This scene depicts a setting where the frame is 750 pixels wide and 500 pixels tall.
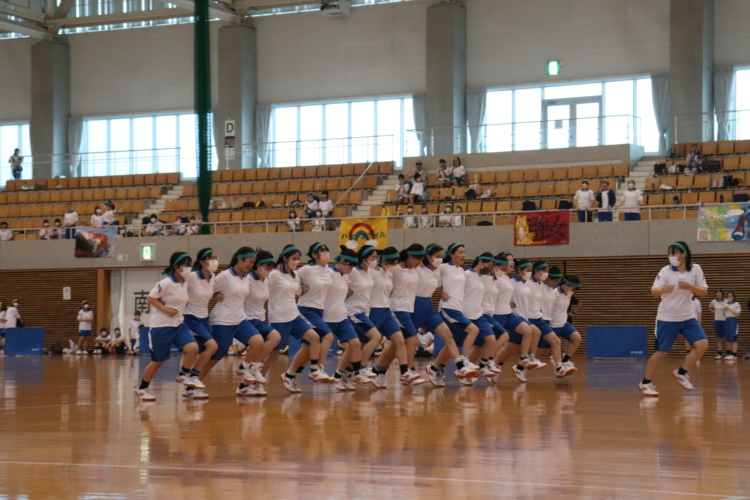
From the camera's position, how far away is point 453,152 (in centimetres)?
3341

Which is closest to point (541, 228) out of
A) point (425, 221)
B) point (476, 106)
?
point (425, 221)

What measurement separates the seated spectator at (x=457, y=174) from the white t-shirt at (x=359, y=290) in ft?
56.1

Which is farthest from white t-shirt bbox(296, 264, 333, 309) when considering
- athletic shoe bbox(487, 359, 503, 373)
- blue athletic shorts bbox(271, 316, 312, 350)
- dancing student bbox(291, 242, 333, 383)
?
athletic shoe bbox(487, 359, 503, 373)

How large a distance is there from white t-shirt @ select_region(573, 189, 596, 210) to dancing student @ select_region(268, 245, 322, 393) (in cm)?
1473

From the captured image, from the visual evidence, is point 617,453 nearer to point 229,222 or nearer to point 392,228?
point 392,228

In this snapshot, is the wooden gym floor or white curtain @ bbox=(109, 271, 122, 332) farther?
white curtain @ bbox=(109, 271, 122, 332)

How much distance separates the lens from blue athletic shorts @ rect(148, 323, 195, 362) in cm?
1237

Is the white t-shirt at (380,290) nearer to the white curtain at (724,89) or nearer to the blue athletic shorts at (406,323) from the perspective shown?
the blue athletic shorts at (406,323)

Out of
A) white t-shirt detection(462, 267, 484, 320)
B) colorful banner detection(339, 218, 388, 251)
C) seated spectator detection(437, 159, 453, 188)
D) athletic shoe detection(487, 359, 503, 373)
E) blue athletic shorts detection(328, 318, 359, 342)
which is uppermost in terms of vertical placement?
seated spectator detection(437, 159, 453, 188)

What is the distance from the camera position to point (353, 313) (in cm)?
1417

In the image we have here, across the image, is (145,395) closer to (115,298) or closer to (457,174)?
(457,174)

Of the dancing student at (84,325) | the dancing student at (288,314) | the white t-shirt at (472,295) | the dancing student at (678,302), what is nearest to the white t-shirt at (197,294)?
the dancing student at (288,314)

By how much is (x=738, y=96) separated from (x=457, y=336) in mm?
20761

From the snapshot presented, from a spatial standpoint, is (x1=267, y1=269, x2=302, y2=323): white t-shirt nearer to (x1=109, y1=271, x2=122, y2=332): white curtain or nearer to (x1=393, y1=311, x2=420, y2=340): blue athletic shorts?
(x1=393, y1=311, x2=420, y2=340): blue athletic shorts
